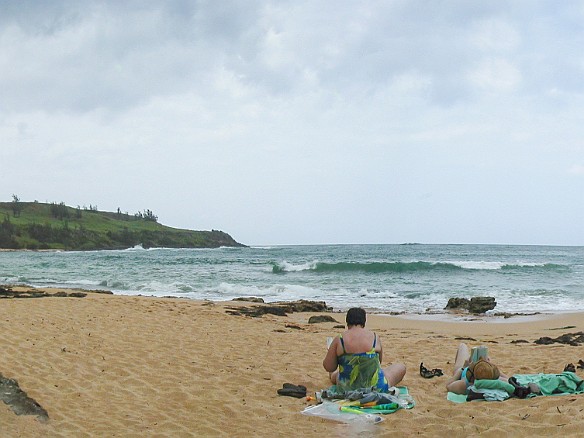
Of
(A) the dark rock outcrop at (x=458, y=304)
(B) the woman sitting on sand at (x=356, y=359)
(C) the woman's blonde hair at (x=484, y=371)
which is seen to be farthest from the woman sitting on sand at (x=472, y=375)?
(A) the dark rock outcrop at (x=458, y=304)

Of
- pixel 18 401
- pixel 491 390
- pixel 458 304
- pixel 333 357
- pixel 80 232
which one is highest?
pixel 80 232

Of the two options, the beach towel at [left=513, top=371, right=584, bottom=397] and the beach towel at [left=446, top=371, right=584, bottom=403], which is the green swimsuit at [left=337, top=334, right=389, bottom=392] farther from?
the beach towel at [left=513, top=371, right=584, bottom=397]

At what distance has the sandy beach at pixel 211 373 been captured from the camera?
17.3 feet

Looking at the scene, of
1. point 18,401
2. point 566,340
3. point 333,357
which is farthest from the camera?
point 566,340

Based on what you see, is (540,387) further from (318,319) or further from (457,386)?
(318,319)

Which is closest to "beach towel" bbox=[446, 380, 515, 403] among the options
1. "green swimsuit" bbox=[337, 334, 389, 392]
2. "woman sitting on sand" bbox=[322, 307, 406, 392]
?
"woman sitting on sand" bbox=[322, 307, 406, 392]

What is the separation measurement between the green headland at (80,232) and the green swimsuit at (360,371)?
104817 mm

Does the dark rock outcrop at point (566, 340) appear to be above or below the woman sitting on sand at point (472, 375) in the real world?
below

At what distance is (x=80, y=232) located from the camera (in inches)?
4277

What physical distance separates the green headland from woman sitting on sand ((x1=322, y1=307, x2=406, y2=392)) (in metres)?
105

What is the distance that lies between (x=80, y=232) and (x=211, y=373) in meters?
110

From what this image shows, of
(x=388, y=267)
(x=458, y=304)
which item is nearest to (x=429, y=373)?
(x=458, y=304)

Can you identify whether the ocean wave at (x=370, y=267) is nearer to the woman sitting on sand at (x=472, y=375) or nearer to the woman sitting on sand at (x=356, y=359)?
the woman sitting on sand at (x=472, y=375)

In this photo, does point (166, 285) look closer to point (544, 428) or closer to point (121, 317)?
point (121, 317)
